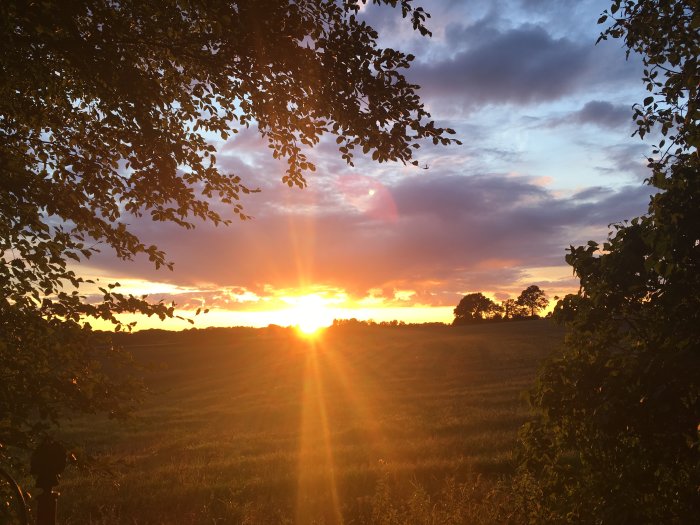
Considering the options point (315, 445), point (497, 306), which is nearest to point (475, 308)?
point (497, 306)

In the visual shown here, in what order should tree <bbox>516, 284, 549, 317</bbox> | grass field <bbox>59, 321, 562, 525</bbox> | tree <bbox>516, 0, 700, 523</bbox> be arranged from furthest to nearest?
1. tree <bbox>516, 284, 549, 317</bbox>
2. grass field <bbox>59, 321, 562, 525</bbox>
3. tree <bbox>516, 0, 700, 523</bbox>

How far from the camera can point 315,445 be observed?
20.6 m

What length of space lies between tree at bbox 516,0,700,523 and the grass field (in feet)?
3.32

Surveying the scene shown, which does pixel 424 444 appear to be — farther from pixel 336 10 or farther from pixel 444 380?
pixel 444 380

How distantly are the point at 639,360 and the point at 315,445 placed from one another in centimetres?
1715

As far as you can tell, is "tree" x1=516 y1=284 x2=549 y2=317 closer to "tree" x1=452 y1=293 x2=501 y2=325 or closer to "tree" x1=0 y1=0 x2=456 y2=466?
"tree" x1=452 y1=293 x2=501 y2=325

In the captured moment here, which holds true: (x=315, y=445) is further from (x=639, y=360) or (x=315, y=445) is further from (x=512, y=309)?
(x=512, y=309)

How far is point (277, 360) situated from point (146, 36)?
64854 mm

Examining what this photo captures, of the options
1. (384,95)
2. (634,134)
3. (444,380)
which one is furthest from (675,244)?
(444,380)

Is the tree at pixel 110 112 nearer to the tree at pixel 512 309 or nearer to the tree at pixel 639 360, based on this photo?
the tree at pixel 639 360

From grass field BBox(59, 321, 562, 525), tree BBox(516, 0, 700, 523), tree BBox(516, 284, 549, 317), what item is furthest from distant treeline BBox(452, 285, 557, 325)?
tree BBox(516, 0, 700, 523)

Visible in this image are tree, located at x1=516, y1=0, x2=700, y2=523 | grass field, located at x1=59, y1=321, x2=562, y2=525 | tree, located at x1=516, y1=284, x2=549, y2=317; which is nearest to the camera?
tree, located at x1=516, y1=0, x2=700, y2=523

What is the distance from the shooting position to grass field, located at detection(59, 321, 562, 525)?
37.0 feet

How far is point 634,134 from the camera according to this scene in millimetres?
6980
